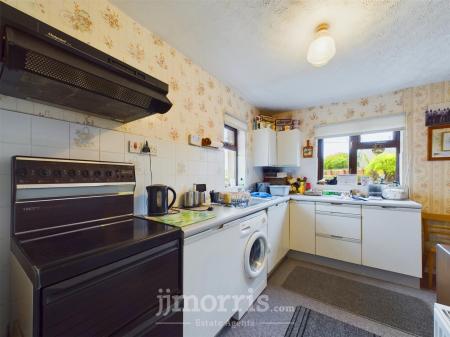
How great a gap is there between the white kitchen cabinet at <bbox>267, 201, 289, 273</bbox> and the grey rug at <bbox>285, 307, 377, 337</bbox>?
0.58 metres

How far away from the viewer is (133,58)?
55.9 inches

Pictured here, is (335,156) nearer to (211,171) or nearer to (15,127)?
(211,171)

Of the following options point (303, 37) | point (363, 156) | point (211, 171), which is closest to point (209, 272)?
point (211, 171)

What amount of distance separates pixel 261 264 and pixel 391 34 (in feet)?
7.15

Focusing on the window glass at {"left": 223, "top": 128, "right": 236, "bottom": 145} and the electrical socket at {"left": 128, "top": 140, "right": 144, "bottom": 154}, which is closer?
the electrical socket at {"left": 128, "top": 140, "right": 144, "bottom": 154}

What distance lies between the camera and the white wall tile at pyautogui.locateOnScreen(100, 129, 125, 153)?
4.06ft

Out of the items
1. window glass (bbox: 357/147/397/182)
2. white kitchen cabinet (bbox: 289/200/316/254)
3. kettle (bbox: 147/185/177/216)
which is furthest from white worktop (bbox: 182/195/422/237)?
window glass (bbox: 357/147/397/182)

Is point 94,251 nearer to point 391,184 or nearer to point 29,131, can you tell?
point 29,131

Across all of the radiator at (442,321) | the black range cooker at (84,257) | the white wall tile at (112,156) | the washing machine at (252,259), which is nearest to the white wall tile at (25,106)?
the black range cooker at (84,257)

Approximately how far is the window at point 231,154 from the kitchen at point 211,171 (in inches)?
1.2

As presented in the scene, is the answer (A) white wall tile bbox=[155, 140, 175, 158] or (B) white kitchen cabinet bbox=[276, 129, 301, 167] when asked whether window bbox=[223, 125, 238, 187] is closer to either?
(B) white kitchen cabinet bbox=[276, 129, 301, 167]

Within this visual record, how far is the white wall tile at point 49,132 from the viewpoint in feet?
3.21

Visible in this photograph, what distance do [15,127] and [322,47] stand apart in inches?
74.3

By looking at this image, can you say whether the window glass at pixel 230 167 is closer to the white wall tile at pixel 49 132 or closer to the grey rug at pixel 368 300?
the grey rug at pixel 368 300
